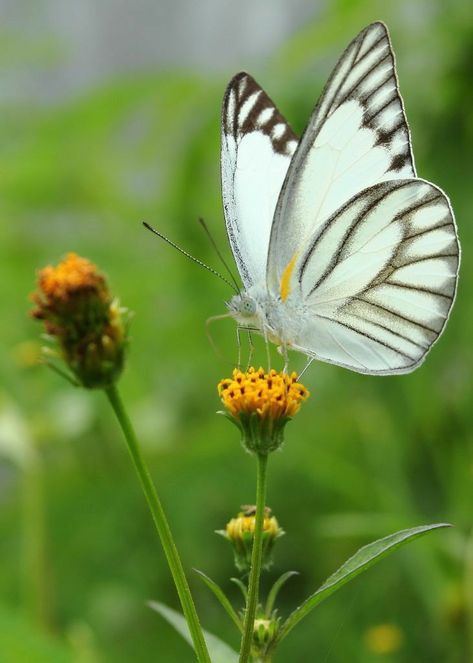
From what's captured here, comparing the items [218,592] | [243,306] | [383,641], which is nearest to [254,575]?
[218,592]

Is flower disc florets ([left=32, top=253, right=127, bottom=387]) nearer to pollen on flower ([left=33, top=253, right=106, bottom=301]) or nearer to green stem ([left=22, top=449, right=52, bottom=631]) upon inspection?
pollen on flower ([left=33, top=253, right=106, bottom=301])

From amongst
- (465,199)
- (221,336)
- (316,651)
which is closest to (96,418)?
(221,336)

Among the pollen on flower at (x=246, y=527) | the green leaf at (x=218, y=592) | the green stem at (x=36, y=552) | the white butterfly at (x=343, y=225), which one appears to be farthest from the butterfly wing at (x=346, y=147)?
the green stem at (x=36, y=552)

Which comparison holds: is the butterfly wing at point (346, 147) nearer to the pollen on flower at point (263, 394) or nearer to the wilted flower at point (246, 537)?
the pollen on flower at point (263, 394)

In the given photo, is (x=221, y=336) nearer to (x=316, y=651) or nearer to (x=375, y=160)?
(x=316, y=651)

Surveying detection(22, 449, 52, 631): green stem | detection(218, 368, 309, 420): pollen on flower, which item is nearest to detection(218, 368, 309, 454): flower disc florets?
detection(218, 368, 309, 420): pollen on flower

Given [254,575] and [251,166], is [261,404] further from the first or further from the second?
[251,166]
